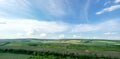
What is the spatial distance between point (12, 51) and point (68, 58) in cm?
2630

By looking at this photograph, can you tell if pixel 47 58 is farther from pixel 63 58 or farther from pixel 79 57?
pixel 79 57

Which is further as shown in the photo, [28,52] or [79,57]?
[28,52]

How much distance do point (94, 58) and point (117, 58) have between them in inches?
247

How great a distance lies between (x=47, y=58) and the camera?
46.9m

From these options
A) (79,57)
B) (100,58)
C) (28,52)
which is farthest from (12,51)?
(100,58)

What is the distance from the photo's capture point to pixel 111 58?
4844cm

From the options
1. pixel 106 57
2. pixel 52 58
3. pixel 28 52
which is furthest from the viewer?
pixel 28 52

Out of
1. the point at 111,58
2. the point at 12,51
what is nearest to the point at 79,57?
the point at 111,58

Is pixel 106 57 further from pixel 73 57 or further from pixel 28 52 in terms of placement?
pixel 28 52

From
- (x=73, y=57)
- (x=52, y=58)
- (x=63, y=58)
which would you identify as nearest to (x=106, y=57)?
(x=73, y=57)

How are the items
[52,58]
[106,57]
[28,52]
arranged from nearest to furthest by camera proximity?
1. [52,58]
2. [106,57]
3. [28,52]

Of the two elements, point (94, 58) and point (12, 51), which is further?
point (12, 51)

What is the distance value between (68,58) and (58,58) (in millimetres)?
2838

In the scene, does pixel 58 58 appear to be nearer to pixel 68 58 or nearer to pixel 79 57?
pixel 68 58
